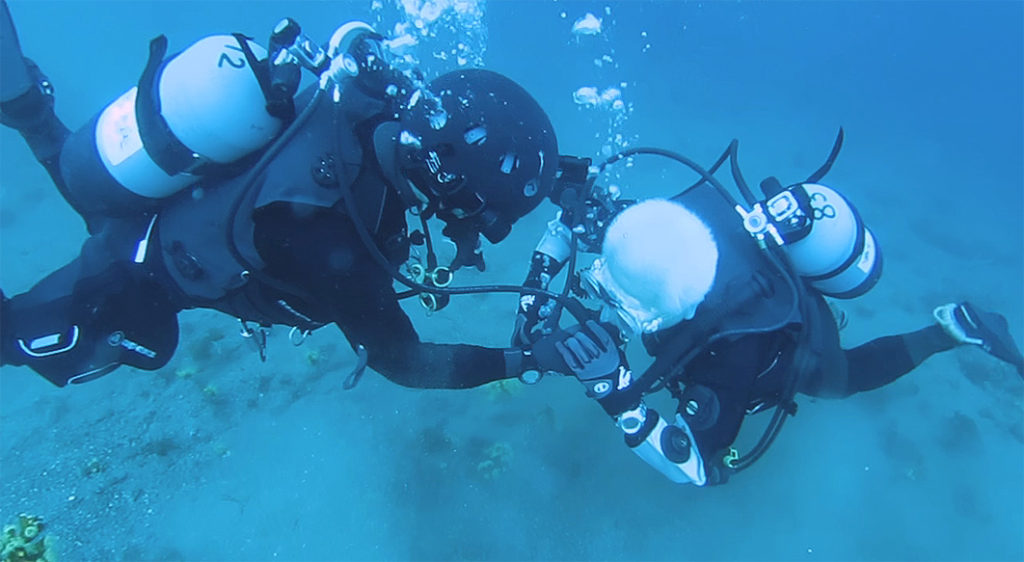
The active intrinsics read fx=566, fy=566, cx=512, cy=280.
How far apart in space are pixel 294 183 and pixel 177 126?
71 cm

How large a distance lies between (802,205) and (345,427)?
435 cm

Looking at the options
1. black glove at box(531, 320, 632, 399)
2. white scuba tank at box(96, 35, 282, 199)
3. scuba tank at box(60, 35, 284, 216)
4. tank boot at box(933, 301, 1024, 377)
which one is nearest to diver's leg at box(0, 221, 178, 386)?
scuba tank at box(60, 35, 284, 216)

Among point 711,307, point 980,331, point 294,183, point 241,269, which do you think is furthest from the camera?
point 980,331

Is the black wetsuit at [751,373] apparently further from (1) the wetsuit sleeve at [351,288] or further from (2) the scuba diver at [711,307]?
(1) the wetsuit sleeve at [351,288]

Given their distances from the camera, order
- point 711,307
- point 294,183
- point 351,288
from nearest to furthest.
Result: point 294,183
point 351,288
point 711,307

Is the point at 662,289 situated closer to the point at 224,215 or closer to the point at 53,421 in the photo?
the point at 224,215

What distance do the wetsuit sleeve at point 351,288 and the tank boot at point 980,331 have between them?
13.8ft

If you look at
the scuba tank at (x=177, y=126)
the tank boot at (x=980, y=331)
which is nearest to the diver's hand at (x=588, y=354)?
the scuba tank at (x=177, y=126)

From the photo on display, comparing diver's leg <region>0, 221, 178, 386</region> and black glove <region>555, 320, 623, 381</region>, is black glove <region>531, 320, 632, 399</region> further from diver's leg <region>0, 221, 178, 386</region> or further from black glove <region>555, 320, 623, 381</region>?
diver's leg <region>0, 221, 178, 386</region>

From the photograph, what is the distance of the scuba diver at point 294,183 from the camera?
265 cm

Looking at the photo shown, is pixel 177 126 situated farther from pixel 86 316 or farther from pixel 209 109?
pixel 86 316

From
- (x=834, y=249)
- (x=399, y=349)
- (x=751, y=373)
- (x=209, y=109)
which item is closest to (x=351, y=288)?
(x=399, y=349)

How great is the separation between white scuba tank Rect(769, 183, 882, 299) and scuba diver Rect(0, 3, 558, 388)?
2.06 metres

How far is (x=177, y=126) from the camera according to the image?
2787 millimetres
